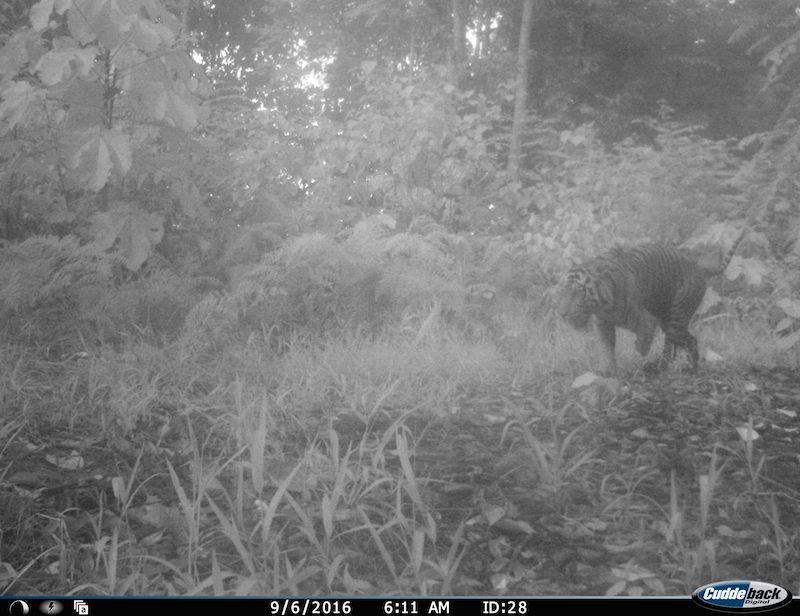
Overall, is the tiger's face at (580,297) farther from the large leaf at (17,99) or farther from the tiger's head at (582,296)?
→ the large leaf at (17,99)

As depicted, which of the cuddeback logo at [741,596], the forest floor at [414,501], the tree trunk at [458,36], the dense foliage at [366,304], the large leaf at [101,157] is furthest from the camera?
the tree trunk at [458,36]

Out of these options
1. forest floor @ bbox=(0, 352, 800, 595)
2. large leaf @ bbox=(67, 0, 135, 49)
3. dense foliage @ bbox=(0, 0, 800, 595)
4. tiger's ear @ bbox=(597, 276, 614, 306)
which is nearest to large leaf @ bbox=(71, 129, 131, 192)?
dense foliage @ bbox=(0, 0, 800, 595)

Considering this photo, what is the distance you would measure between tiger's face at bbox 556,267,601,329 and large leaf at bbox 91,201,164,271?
2.20 meters

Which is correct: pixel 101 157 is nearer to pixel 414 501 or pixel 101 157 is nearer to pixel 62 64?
pixel 62 64

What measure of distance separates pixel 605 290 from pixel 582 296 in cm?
17

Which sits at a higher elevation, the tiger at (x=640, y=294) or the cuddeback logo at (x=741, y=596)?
the tiger at (x=640, y=294)

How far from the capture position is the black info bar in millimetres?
1309

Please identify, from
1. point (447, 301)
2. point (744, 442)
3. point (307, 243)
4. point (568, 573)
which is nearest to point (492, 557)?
point (568, 573)

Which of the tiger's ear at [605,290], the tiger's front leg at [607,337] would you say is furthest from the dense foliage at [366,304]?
the tiger's ear at [605,290]

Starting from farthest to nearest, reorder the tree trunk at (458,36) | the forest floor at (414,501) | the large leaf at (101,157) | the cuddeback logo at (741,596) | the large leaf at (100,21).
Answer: the tree trunk at (458,36) < the large leaf at (101,157) < the large leaf at (100,21) < the forest floor at (414,501) < the cuddeback logo at (741,596)

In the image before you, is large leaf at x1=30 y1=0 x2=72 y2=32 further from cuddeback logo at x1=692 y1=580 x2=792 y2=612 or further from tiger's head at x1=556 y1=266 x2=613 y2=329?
cuddeback logo at x1=692 y1=580 x2=792 y2=612

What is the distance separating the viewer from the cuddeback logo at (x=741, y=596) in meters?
1.30

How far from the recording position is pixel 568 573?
150 centimetres

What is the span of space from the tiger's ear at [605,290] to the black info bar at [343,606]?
6.44ft
